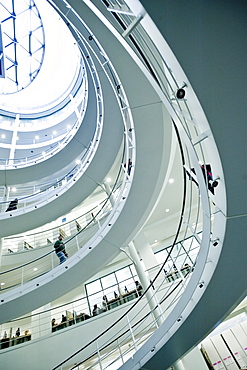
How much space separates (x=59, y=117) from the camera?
10891 millimetres

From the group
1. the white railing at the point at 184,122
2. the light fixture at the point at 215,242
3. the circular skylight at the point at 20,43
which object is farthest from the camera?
the circular skylight at the point at 20,43

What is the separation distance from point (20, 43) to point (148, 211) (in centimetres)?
1080

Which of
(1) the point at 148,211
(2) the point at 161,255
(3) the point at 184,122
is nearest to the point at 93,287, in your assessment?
(2) the point at 161,255

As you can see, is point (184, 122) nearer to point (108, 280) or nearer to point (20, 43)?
point (108, 280)

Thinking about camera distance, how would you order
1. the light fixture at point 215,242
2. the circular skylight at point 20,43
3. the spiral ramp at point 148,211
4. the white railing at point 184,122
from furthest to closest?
the circular skylight at point 20,43 → the light fixture at point 215,242 → the spiral ramp at point 148,211 → the white railing at point 184,122

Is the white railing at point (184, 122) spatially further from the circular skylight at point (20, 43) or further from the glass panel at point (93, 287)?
the circular skylight at point (20, 43)

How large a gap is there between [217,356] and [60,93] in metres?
11.6

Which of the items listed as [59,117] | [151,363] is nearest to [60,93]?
[59,117]

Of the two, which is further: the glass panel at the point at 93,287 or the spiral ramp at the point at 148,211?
the glass panel at the point at 93,287

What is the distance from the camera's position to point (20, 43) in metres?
10.8

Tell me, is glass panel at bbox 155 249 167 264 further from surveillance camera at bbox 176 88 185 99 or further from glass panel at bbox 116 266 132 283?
surveillance camera at bbox 176 88 185 99

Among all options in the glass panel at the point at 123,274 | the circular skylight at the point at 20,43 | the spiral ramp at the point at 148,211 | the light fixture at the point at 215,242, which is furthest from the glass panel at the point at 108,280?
the circular skylight at the point at 20,43

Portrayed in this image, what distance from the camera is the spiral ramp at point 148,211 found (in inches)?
51.7

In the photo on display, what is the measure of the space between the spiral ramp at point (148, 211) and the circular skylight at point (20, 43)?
809cm
